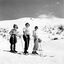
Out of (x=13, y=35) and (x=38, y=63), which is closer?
(x=38, y=63)

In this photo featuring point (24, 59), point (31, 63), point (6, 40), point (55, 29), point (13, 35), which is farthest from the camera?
point (55, 29)

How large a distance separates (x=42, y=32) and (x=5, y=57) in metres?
16.2

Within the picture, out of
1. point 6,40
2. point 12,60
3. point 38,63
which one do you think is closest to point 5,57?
point 12,60

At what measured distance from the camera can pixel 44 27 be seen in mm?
24719

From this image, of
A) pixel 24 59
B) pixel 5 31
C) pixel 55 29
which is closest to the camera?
pixel 24 59

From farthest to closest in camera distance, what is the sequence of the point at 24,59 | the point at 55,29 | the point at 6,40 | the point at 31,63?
1. the point at 55,29
2. the point at 6,40
3. the point at 24,59
4. the point at 31,63

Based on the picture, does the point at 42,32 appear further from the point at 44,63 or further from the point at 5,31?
the point at 44,63

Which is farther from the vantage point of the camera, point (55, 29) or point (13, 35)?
point (55, 29)

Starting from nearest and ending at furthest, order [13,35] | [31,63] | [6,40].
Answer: [31,63]
[13,35]
[6,40]

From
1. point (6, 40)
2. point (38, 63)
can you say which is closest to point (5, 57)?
point (38, 63)

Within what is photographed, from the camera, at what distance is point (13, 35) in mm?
8422

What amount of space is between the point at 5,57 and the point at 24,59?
852 millimetres

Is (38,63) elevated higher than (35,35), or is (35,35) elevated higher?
(35,35)

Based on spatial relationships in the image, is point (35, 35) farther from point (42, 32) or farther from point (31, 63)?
point (42, 32)
